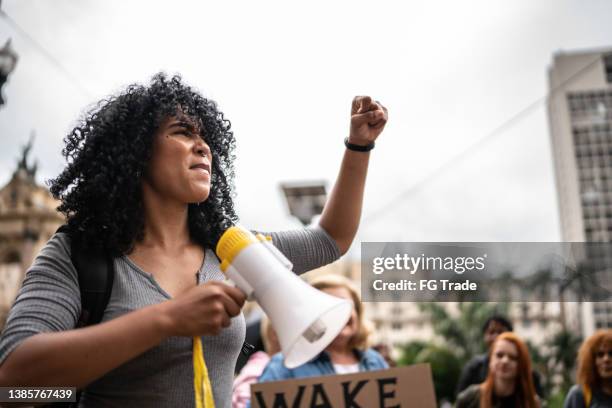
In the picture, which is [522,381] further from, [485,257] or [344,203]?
[344,203]

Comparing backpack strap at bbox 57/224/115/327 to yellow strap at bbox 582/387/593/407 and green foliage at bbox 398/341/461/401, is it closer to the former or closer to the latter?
yellow strap at bbox 582/387/593/407

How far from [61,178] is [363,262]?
2.66ft

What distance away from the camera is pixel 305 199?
4773mm

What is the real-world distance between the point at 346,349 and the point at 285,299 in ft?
5.40

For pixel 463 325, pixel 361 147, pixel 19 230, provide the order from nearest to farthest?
pixel 361 147 < pixel 19 230 < pixel 463 325

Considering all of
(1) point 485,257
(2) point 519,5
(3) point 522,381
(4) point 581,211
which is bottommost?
(3) point 522,381

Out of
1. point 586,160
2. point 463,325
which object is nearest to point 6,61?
point 463,325

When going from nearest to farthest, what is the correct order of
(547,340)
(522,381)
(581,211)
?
(522,381) < (547,340) < (581,211)

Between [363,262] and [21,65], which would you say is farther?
[21,65]

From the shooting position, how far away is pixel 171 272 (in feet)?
3.05

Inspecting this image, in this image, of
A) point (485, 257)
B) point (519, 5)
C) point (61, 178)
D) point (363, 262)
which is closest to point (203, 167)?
point (61, 178)

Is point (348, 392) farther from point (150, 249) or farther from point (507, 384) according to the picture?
point (507, 384)


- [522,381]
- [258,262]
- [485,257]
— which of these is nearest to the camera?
[258,262]

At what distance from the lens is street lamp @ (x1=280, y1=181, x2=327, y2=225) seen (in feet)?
15.5
